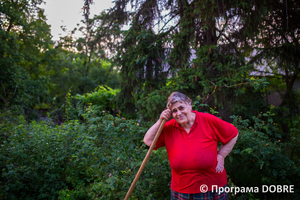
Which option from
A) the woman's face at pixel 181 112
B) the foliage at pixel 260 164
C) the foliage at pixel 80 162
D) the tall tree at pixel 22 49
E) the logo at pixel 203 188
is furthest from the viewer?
the tall tree at pixel 22 49

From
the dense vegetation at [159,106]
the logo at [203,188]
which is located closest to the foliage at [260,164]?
the dense vegetation at [159,106]

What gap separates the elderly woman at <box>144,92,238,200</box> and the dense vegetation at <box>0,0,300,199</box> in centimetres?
85

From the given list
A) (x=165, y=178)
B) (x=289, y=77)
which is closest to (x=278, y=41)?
(x=289, y=77)

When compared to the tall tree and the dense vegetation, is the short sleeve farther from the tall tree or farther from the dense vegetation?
the tall tree

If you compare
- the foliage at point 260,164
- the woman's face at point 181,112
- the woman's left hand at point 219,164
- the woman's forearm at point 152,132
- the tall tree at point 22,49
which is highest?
the tall tree at point 22,49

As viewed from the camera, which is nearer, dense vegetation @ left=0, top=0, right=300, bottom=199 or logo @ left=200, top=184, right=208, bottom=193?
logo @ left=200, top=184, right=208, bottom=193

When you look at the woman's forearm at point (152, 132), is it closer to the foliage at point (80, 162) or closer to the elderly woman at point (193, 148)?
the elderly woman at point (193, 148)

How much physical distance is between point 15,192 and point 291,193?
15.3 ft

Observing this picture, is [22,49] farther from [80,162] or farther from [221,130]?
[221,130]

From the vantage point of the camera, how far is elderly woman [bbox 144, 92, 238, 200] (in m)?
2.04

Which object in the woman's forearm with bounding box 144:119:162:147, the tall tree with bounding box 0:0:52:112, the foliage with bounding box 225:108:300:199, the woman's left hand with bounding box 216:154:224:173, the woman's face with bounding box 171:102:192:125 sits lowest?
the foliage with bounding box 225:108:300:199

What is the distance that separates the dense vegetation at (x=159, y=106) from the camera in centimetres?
340

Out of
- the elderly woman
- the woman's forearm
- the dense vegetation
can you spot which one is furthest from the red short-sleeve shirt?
the dense vegetation

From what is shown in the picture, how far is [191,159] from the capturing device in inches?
79.9
